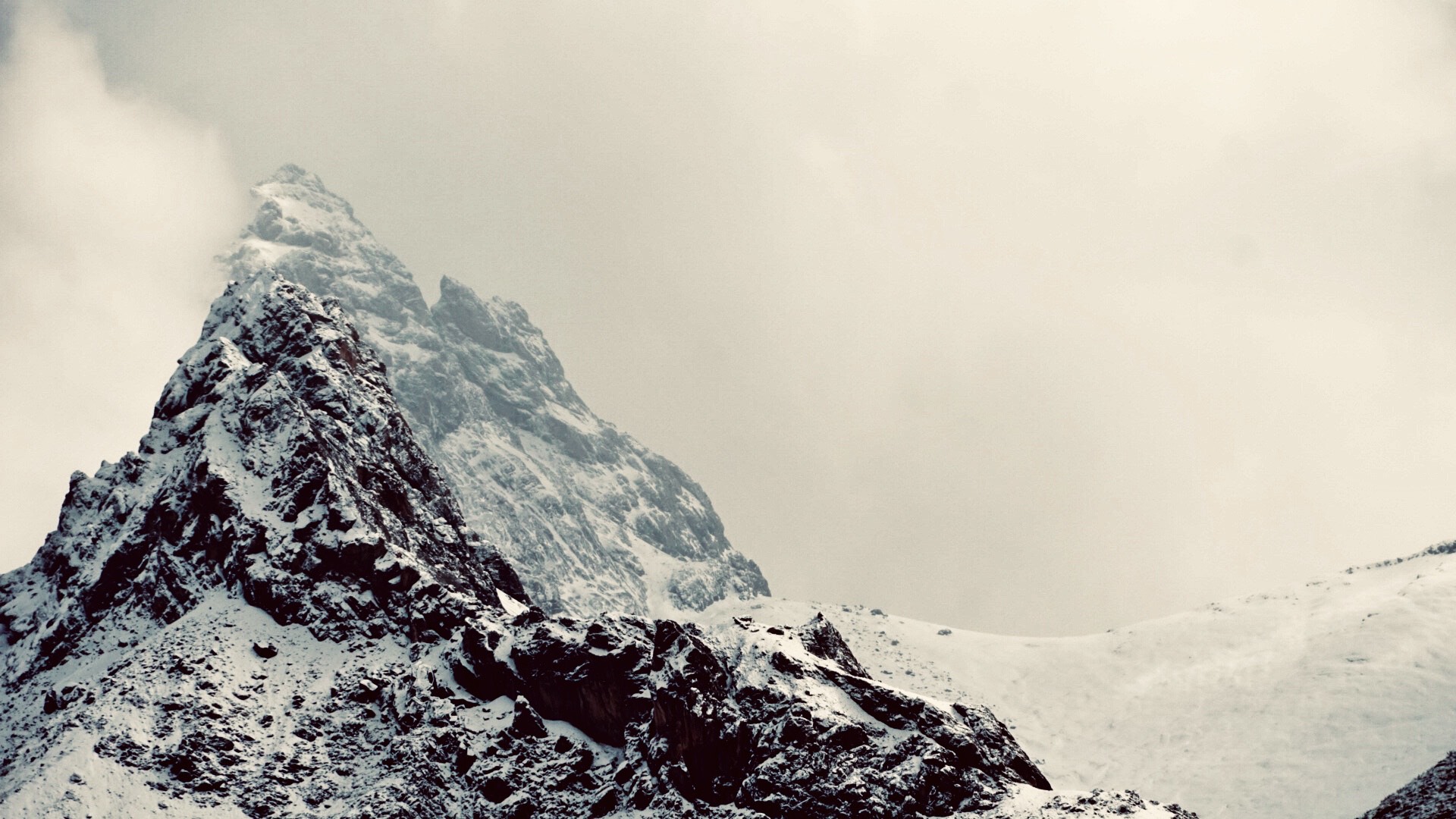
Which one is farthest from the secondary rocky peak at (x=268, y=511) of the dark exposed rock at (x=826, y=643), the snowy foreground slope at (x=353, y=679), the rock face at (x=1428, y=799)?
the rock face at (x=1428, y=799)

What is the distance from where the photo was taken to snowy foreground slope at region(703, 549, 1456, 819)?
12212cm

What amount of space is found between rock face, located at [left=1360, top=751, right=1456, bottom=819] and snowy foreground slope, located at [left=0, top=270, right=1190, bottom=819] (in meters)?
13.7

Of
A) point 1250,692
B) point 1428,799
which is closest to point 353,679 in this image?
point 1428,799

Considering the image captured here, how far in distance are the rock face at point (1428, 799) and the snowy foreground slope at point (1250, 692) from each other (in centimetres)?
2832

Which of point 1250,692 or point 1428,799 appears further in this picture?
point 1250,692

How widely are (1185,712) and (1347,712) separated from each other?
21.8 m

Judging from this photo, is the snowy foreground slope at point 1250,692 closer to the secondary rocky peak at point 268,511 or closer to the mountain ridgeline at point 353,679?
the mountain ridgeline at point 353,679

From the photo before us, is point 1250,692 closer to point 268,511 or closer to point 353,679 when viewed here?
point 353,679

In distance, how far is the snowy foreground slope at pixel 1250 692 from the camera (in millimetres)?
122125

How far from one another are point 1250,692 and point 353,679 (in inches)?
4287

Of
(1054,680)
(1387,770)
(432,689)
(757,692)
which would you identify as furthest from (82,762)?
(1054,680)

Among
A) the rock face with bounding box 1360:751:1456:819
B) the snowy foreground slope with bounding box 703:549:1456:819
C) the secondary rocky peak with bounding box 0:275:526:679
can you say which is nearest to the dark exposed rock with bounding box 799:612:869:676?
the secondary rocky peak with bounding box 0:275:526:679

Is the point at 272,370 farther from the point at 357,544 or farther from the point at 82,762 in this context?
the point at 82,762

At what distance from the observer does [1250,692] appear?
147 meters
